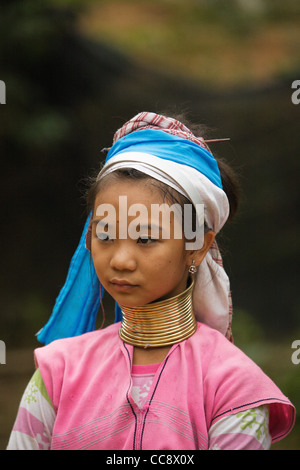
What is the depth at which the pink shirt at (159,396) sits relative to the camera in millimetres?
1729

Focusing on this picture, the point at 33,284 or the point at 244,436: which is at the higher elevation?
the point at 33,284

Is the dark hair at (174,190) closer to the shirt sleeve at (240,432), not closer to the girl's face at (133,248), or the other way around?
the girl's face at (133,248)

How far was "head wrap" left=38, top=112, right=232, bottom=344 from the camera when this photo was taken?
5.93 feet

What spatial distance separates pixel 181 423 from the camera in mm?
1729

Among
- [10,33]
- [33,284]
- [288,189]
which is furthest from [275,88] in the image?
[33,284]

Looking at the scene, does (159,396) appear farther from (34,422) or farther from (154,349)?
(34,422)

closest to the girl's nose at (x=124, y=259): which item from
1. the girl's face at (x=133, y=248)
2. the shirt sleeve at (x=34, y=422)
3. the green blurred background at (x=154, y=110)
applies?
the girl's face at (x=133, y=248)

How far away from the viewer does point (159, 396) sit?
5.80ft

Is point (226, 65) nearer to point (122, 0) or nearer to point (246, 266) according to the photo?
point (122, 0)

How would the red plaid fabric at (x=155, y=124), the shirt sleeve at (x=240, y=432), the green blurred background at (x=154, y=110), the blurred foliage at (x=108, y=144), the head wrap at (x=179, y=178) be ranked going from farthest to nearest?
the blurred foliage at (x=108, y=144), the green blurred background at (x=154, y=110), the red plaid fabric at (x=155, y=124), the head wrap at (x=179, y=178), the shirt sleeve at (x=240, y=432)

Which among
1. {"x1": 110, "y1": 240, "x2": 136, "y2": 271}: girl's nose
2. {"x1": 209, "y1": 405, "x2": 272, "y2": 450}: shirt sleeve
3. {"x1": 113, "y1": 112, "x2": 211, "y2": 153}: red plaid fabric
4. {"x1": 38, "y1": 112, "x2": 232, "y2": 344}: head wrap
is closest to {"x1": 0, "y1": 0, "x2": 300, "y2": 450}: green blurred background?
{"x1": 38, "y1": 112, "x2": 232, "y2": 344}: head wrap

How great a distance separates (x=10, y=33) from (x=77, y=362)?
3.60m

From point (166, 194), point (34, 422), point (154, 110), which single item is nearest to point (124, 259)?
point (166, 194)

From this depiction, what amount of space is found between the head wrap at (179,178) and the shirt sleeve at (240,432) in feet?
1.18
